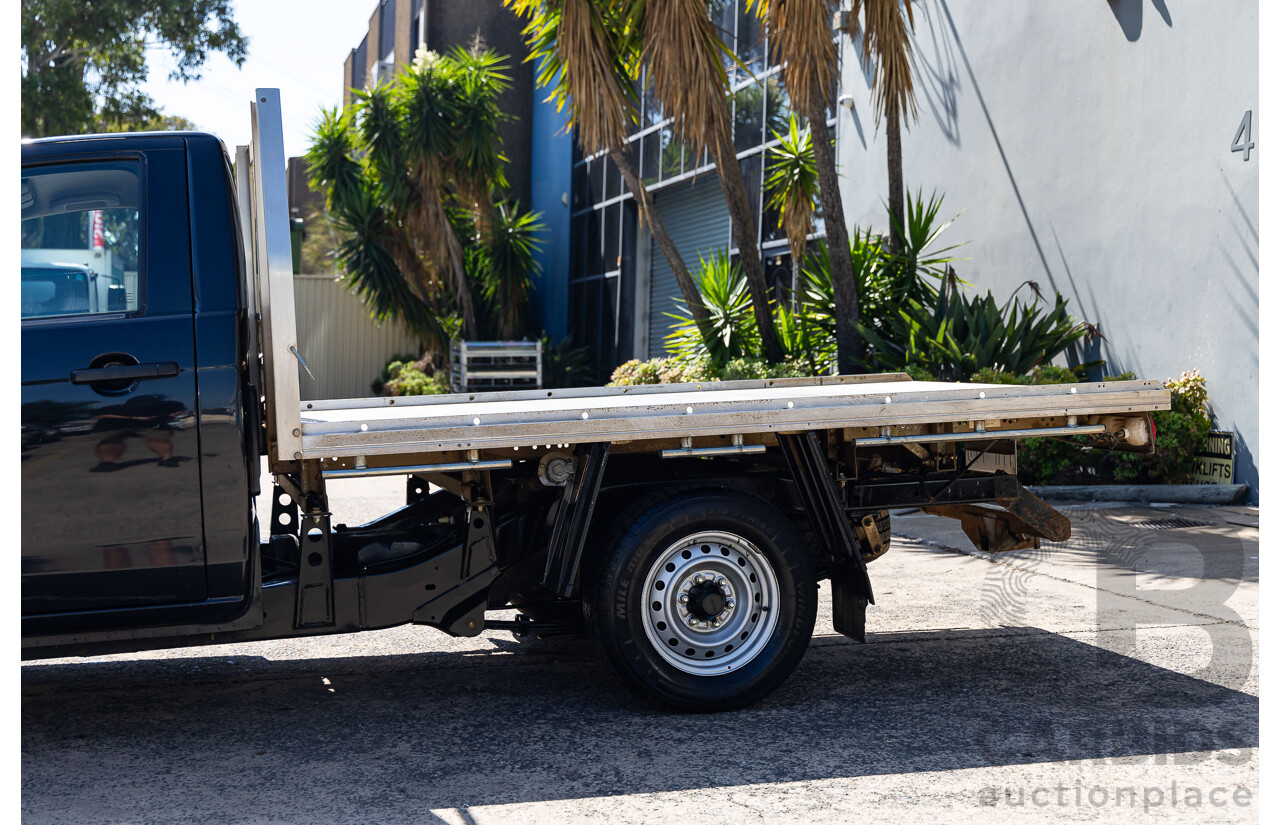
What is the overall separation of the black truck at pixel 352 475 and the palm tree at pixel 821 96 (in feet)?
19.9

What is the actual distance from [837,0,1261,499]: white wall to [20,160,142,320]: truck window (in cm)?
820

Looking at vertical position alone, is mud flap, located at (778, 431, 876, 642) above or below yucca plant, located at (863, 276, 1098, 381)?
below

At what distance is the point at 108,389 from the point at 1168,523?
24.3 feet

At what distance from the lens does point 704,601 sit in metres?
4.41

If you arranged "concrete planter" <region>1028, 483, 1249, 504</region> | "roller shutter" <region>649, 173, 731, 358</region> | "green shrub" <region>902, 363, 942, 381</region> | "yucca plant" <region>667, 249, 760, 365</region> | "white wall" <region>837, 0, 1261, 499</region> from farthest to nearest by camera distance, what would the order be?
1. "roller shutter" <region>649, 173, 731, 358</region>
2. "yucca plant" <region>667, 249, 760, 365</region>
3. "green shrub" <region>902, 363, 942, 381</region>
4. "white wall" <region>837, 0, 1261, 499</region>
5. "concrete planter" <region>1028, 483, 1249, 504</region>

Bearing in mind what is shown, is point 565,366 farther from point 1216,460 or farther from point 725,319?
point 1216,460

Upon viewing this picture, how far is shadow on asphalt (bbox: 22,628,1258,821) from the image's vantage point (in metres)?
3.76

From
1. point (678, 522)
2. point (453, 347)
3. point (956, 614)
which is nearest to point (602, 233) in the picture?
point (453, 347)

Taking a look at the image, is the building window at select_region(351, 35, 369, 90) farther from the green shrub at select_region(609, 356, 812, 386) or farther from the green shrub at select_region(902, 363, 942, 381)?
the green shrub at select_region(902, 363, 942, 381)

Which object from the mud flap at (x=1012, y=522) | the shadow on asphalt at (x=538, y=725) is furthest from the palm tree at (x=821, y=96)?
the shadow on asphalt at (x=538, y=725)

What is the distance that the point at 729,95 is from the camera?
11.6 m

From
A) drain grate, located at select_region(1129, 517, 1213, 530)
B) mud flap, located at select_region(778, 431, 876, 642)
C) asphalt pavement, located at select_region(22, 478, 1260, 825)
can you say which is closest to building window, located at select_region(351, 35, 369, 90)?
drain grate, located at select_region(1129, 517, 1213, 530)

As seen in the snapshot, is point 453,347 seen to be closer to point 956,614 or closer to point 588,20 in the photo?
point 588,20
